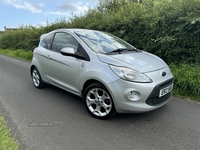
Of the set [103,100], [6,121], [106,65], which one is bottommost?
[6,121]

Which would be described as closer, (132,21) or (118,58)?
(118,58)

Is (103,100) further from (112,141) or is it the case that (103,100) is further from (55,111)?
(55,111)

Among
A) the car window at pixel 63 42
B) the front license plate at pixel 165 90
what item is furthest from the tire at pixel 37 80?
the front license plate at pixel 165 90

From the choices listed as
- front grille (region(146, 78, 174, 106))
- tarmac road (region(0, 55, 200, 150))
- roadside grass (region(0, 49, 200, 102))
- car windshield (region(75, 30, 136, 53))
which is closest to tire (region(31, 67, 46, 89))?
tarmac road (region(0, 55, 200, 150))

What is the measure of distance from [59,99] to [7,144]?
Answer: 5.95 feet

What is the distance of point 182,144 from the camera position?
2.43 metres

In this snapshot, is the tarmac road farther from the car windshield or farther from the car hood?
the car windshield

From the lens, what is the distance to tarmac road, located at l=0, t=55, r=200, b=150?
2.44 m

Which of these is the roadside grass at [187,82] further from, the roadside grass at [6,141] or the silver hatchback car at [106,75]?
the roadside grass at [6,141]

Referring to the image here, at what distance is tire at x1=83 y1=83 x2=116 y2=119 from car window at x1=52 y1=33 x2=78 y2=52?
943 millimetres

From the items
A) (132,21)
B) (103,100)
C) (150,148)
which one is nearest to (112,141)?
(150,148)

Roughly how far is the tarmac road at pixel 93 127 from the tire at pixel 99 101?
13 centimetres

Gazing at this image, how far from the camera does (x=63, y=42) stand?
3.88 m

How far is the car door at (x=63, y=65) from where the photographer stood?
3400mm
